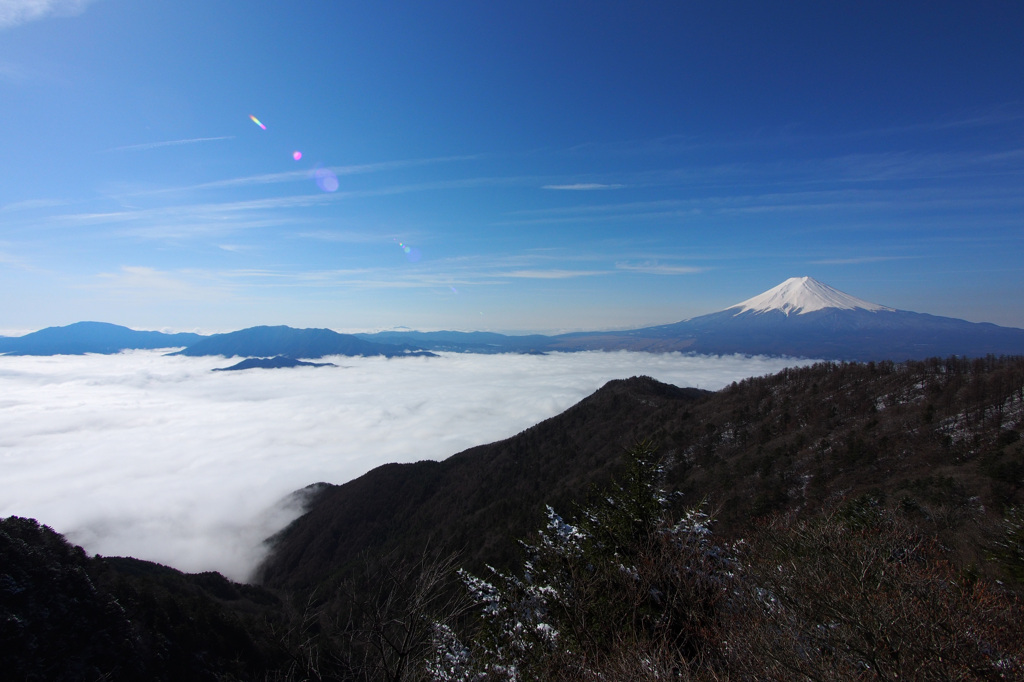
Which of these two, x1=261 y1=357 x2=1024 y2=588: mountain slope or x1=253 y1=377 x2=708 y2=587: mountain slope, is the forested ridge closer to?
x1=261 y1=357 x2=1024 y2=588: mountain slope

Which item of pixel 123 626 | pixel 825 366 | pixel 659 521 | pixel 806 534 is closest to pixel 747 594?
pixel 806 534

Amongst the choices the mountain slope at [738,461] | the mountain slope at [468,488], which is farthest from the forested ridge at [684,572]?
the mountain slope at [468,488]

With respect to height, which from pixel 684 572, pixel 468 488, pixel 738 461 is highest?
pixel 684 572

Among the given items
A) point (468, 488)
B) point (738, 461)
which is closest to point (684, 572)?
point (738, 461)

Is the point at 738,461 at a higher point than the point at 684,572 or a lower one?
lower

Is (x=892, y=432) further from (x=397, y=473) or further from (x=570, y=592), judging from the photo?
(x=397, y=473)

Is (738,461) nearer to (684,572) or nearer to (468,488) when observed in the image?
(684,572)

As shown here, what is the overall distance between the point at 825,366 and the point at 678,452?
32.6 metres

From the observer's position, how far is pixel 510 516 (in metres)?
72.5

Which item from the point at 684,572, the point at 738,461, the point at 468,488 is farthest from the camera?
the point at 468,488

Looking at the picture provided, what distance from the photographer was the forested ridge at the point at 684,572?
30.3 feet

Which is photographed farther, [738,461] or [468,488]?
[468,488]

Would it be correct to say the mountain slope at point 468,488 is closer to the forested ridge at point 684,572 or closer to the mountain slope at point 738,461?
the mountain slope at point 738,461

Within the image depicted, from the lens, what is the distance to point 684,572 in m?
13.8
